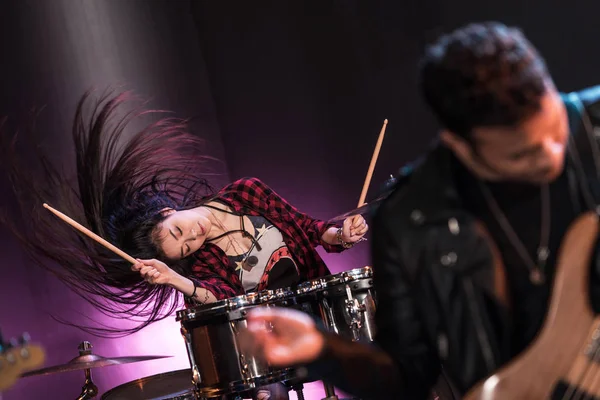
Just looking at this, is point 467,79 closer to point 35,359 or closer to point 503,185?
point 503,185

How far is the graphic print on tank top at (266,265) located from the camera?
11.6 feet

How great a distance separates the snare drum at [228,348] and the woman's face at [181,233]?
0.34m

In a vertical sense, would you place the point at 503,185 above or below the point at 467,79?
below

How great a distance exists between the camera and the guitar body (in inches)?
53.8

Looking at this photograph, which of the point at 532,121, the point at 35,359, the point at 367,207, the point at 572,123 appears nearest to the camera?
the point at 532,121

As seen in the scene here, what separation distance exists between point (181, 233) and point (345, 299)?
742mm

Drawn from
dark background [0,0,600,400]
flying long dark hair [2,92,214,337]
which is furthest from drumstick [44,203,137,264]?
dark background [0,0,600,400]

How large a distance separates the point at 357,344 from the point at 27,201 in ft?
8.84

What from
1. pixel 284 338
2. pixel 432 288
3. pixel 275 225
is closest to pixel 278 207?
pixel 275 225

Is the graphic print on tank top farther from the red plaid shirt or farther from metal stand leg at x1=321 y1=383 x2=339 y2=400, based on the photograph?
metal stand leg at x1=321 y1=383 x2=339 y2=400

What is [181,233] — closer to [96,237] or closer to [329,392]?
[96,237]

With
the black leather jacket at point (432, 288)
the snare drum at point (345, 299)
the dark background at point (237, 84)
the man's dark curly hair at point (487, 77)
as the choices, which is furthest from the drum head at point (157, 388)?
the man's dark curly hair at point (487, 77)

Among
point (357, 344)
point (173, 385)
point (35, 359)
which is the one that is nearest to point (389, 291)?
point (357, 344)

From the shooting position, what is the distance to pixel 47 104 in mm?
4109
